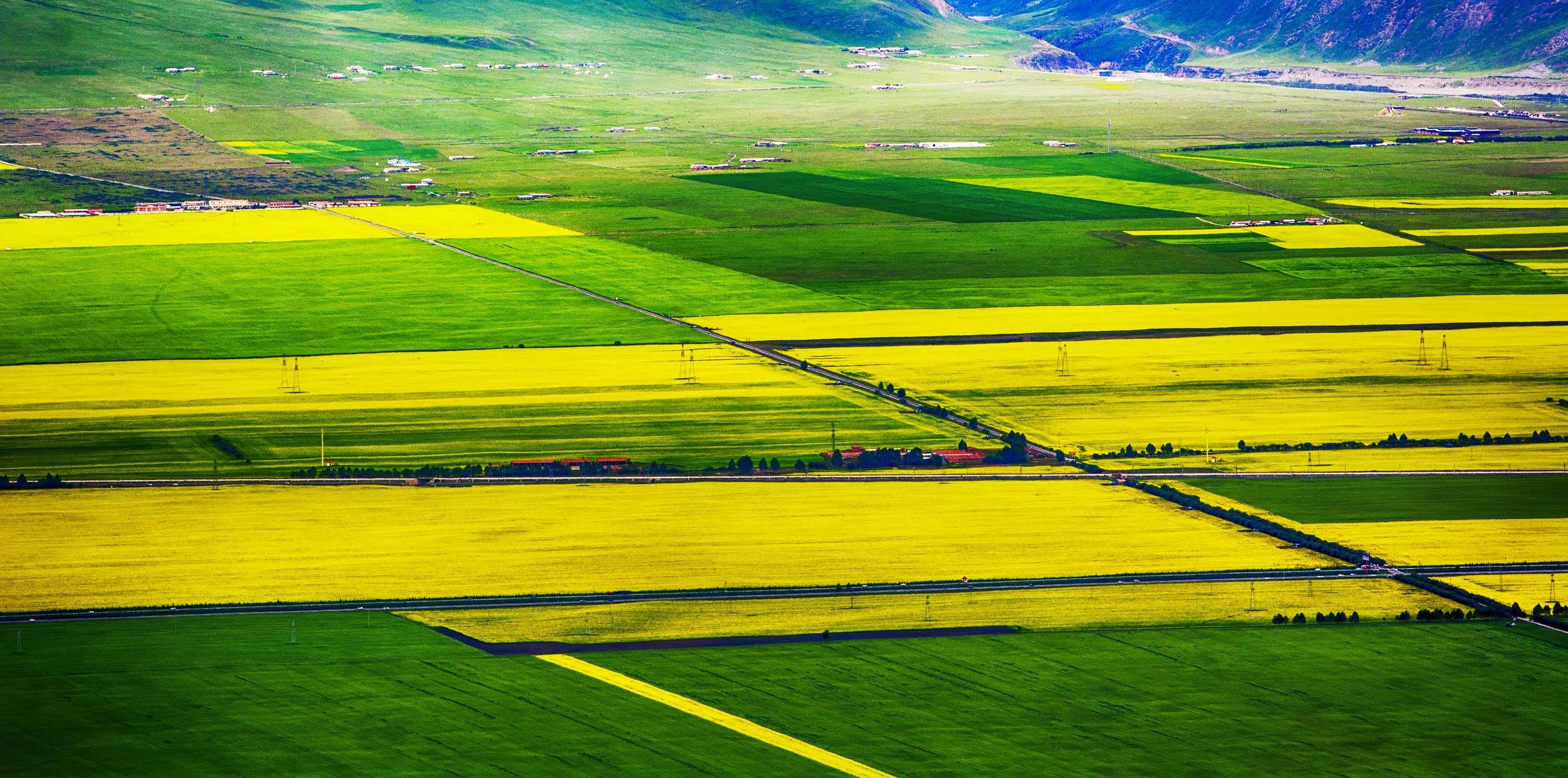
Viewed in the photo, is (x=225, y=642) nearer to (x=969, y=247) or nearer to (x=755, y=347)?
(x=755, y=347)

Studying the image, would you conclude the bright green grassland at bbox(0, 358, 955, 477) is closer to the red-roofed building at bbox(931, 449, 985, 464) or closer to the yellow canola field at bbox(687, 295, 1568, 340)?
the red-roofed building at bbox(931, 449, 985, 464)

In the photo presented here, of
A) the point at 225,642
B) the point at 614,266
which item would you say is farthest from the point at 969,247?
the point at 225,642

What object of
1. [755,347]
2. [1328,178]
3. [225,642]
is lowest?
[225,642]

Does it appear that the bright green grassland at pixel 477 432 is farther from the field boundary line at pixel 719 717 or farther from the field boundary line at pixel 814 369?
the field boundary line at pixel 719 717

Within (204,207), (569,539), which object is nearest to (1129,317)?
(569,539)

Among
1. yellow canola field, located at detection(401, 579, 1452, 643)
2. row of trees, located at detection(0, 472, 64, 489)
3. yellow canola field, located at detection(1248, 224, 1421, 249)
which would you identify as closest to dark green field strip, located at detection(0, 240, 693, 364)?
row of trees, located at detection(0, 472, 64, 489)

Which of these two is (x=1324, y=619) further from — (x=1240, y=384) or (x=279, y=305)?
(x=279, y=305)

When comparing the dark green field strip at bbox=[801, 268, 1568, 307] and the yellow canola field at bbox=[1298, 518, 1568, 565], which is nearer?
the yellow canola field at bbox=[1298, 518, 1568, 565]

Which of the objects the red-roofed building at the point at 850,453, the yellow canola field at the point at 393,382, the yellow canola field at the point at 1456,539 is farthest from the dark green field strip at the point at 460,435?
the yellow canola field at the point at 1456,539
